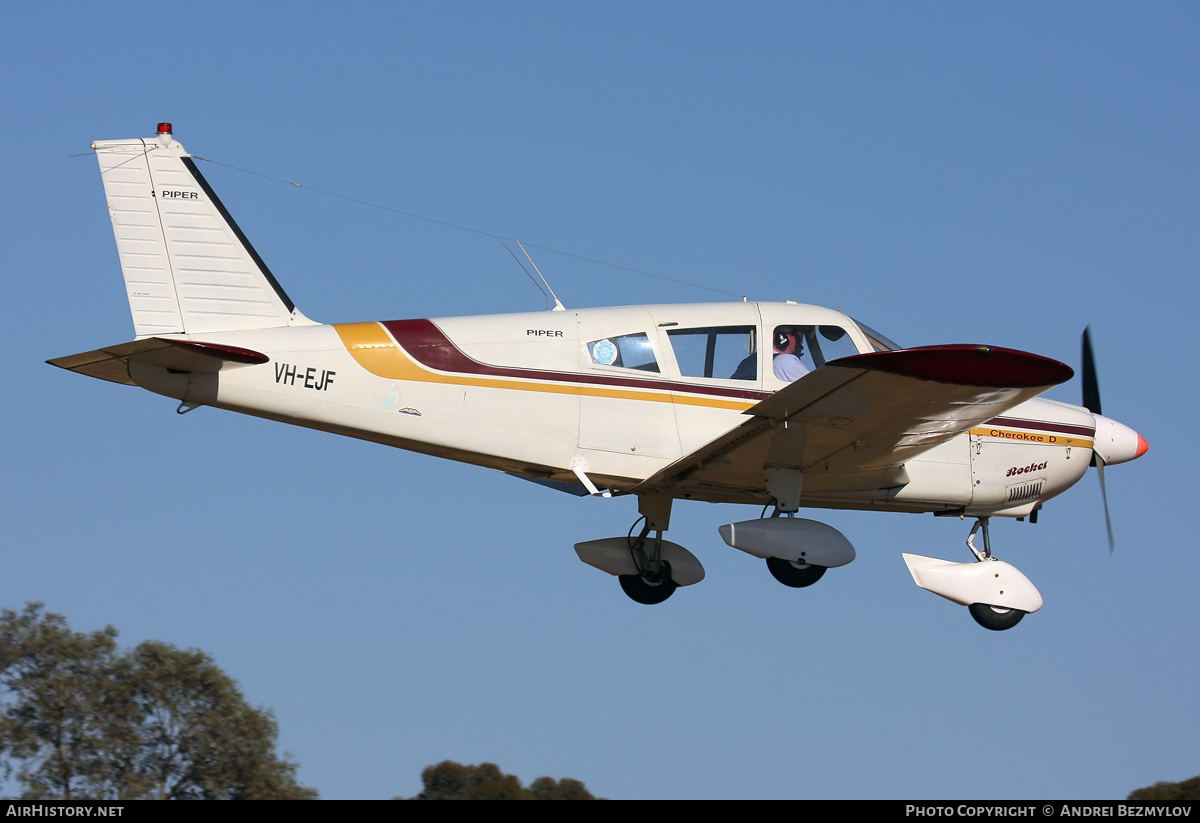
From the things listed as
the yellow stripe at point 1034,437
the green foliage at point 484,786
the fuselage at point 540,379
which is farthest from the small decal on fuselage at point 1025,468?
the green foliage at point 484,786

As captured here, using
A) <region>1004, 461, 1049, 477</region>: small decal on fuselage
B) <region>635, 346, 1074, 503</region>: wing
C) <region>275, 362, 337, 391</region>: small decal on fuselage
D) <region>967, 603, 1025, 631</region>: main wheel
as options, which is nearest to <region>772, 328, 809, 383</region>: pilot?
<region>635, 346, 1074, 503</region>: wing

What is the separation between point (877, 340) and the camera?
1255 centimetres

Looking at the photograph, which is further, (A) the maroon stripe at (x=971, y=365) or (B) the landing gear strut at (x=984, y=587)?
(B) the landing gear strut at (x=984, y=587)

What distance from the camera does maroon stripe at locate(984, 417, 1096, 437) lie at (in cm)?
1291

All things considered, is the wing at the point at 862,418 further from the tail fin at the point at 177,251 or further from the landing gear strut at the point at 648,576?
the tail fin at the point at 177,251

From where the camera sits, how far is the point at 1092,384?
14.2 metres

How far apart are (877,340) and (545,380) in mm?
3187

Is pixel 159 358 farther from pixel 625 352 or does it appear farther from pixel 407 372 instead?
pixel 625 352

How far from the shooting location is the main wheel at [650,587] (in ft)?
43.8

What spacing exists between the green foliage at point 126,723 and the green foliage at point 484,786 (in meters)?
1.10

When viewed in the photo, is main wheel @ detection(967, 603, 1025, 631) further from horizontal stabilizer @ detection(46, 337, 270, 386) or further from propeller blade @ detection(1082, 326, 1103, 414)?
horizontal stabilizer @ detection(46, 337, 270, 386)

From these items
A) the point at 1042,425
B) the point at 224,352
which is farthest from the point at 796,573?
the point at 224,352

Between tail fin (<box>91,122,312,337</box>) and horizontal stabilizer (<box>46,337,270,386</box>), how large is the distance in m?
0.43

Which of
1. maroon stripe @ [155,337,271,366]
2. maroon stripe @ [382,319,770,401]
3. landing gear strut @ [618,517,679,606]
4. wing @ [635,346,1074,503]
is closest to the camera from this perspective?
wing @ [635,346,1074,503]
